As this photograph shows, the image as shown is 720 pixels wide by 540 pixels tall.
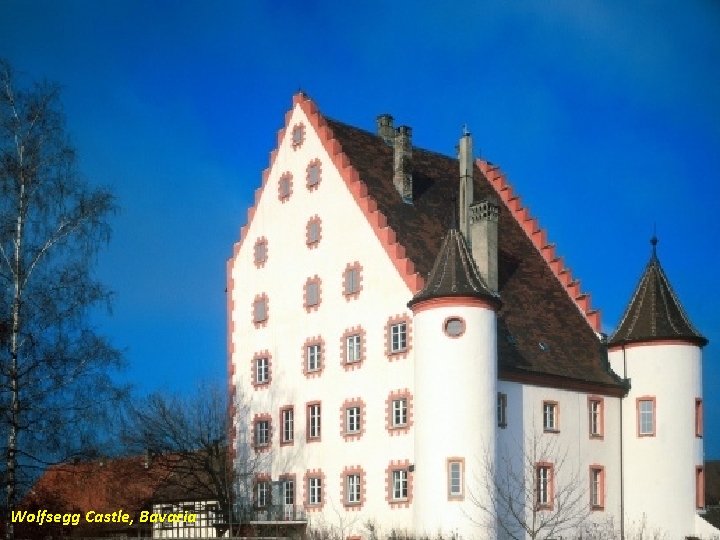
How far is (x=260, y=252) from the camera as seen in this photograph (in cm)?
5572

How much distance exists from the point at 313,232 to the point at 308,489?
32.6ft

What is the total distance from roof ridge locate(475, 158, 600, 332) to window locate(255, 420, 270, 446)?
13659 mm

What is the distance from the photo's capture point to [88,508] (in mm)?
53375

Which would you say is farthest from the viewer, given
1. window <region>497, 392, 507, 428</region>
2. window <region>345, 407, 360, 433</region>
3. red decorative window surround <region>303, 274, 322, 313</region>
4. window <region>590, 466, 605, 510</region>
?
red decorative window surround <region>303, 274, 322, 313</region>

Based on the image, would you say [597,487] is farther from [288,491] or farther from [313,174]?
[313,174]

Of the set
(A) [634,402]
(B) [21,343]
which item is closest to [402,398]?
(A) [634,402]

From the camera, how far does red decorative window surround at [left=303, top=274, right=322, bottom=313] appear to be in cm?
5222

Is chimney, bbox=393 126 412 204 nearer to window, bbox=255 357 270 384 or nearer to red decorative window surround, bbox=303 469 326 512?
window, bbox=255 357 270 384

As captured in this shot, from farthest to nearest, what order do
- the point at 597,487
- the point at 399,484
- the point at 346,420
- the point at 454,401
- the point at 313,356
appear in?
the point at 313,356
the point at 597,487
the point at 346,420
the point at 399,484
the point at 454,401

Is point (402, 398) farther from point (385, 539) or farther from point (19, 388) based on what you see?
point (19, 388)

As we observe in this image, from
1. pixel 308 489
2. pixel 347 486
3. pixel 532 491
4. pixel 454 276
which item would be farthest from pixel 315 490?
pixel 454 276

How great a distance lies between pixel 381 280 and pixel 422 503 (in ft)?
28.0

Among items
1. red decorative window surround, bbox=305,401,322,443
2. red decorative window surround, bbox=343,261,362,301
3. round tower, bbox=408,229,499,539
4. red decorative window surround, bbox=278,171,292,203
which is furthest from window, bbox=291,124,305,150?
red decorative window surround, bbox=305,401,322,443

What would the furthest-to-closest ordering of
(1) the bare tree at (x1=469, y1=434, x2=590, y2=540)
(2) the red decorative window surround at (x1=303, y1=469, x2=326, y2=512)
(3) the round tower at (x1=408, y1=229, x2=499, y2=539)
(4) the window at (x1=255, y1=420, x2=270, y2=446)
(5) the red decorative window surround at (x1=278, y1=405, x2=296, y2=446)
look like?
(4) the window at (x1=255, y1=420, x2=270, y2=446) → (5) the red decorative window surround at (x1=278, y1=405, x2=296, y2=446) → (2) the red decorative window surround at (x1=303, y1=469, x2=326, y2=512) → (1) the bare tree at (x1=469, y1=434, x2=590, y2=540) → (3) the round tower at (x1=408, y1=229, x2=499, y2=539)
